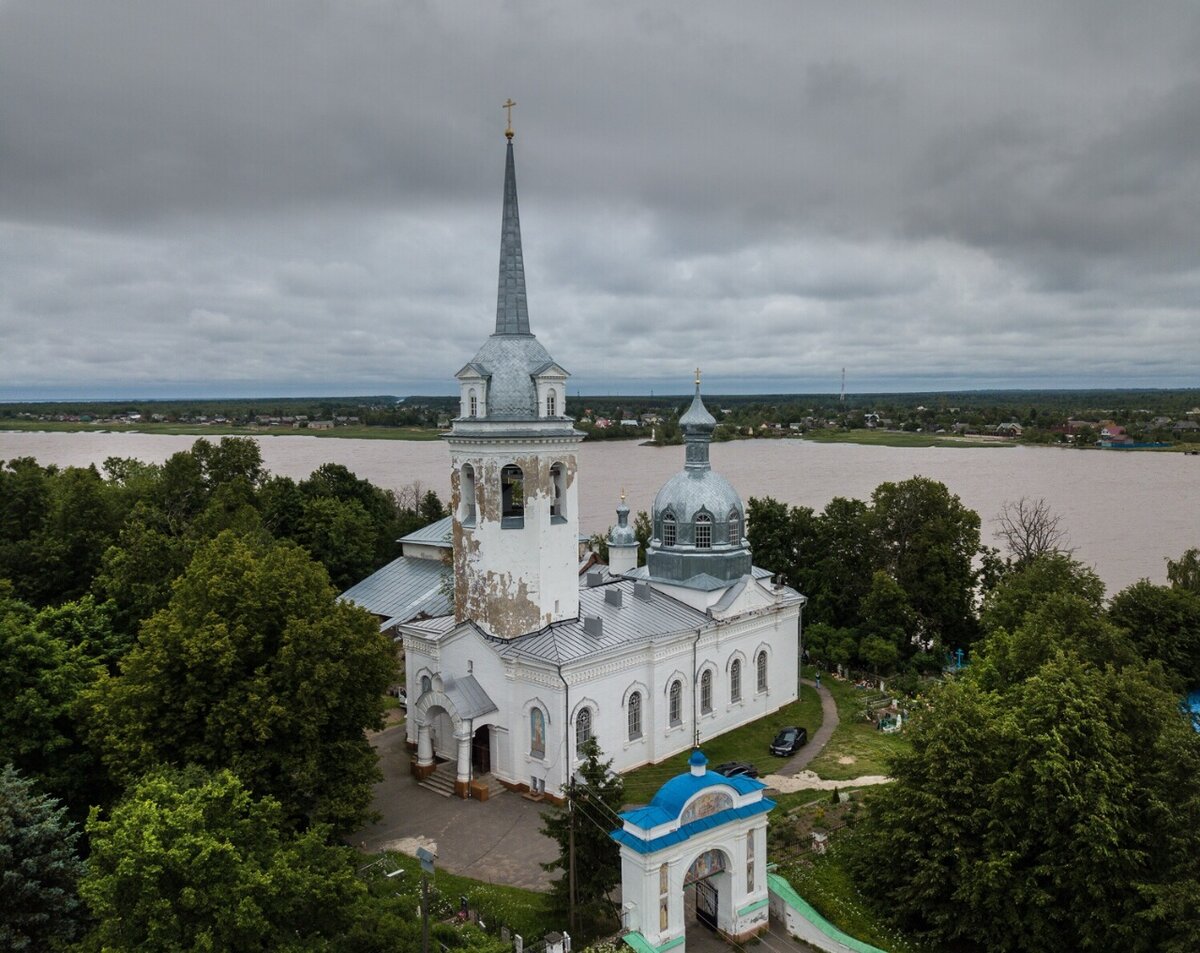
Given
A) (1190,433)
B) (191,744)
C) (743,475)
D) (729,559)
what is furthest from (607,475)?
(1190,433)

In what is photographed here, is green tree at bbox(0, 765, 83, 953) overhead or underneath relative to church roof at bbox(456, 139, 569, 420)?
underneath

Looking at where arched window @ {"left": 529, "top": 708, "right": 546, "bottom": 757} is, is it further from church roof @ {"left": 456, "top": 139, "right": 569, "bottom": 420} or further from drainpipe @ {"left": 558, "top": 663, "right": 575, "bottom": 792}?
church roof @ {"left": 456, "top": 139, "right": 569, "bottom": 420}

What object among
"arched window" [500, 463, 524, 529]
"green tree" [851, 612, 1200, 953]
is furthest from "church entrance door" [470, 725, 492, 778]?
"green tree" [851, 612, 1200, 953]

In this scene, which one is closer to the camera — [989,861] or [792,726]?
[989,861]

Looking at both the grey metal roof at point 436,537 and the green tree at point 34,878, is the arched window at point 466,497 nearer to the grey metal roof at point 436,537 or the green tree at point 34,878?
the green tree at point 34,878

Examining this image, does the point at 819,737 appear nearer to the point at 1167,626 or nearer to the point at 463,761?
the point at 463,761

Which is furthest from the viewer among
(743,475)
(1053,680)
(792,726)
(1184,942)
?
(743,475)

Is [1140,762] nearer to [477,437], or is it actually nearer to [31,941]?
[477,437]
